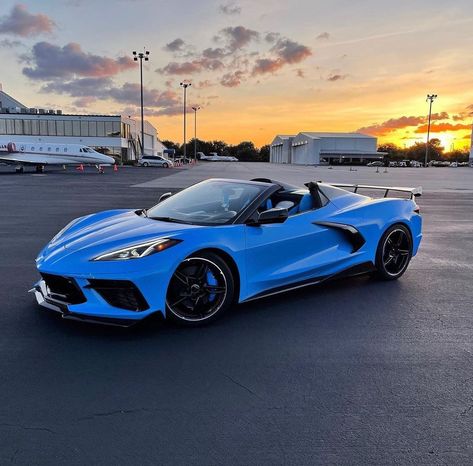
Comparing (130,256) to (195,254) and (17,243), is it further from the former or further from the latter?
(17,243)

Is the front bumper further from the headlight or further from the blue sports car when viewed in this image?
the headlight

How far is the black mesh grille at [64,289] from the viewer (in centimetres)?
379

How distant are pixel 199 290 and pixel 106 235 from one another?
1017 millimetres

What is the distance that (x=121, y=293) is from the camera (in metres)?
3.77

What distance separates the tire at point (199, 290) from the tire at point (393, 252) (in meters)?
2.23

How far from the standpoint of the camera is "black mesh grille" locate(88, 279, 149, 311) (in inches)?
147

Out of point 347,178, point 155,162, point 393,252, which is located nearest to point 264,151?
point 155,162

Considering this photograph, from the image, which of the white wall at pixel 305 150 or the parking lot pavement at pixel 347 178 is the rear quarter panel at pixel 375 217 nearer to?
the parking lot pavement at pixel 347 178

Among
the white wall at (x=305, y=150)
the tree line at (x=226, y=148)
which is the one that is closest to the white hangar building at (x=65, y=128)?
the white wall at (x=305, y=150)

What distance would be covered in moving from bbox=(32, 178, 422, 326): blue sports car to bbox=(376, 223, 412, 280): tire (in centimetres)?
1

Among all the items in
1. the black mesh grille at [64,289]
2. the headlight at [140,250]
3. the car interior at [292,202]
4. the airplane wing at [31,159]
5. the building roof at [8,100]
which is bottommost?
the black mesh grille at [64,289]

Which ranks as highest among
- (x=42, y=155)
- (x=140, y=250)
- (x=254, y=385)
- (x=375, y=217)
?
(x=42, y=155)

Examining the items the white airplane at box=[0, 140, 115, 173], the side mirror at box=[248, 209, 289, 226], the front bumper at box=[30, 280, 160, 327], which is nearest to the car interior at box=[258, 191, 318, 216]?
the side mirror at box=[248, 209, 289, 226]

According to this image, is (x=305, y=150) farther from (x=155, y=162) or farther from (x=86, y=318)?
(x=86, y=318)
